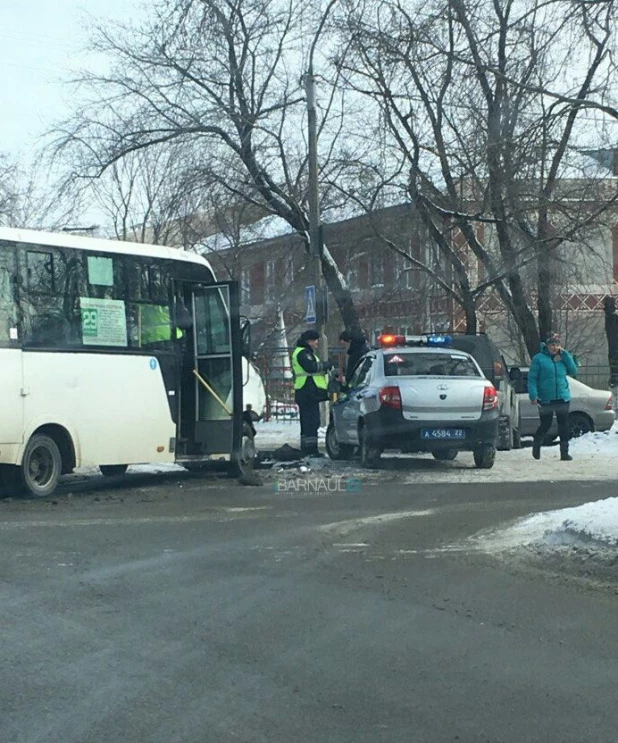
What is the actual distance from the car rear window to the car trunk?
0.25 meters

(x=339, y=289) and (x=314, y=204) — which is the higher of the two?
(x=314, y=204)

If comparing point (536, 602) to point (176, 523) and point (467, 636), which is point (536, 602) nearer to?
point (467, 636)

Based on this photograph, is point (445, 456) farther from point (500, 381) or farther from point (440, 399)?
point (440, 399)

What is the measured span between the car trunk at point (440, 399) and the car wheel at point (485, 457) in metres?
0.55

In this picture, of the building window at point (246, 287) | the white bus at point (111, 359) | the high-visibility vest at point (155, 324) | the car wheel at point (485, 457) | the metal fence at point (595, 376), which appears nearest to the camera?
the white bus at point (111, 359)

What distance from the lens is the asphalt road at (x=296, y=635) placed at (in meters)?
4.98

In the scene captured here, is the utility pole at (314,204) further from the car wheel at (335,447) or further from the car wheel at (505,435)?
the car wheel at (505,435)

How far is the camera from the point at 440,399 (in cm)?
1627

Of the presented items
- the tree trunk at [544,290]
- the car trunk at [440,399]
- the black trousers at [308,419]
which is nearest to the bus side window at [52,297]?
the car trunk at [440,399]

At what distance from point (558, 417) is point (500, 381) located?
6.96 ft

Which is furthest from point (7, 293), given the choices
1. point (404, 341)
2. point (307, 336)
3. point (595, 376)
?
point (595, 376)

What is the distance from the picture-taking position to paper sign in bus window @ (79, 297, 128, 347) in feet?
47.6

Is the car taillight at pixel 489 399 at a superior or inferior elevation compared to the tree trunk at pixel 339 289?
inferior

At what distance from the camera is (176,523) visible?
1128 cm
